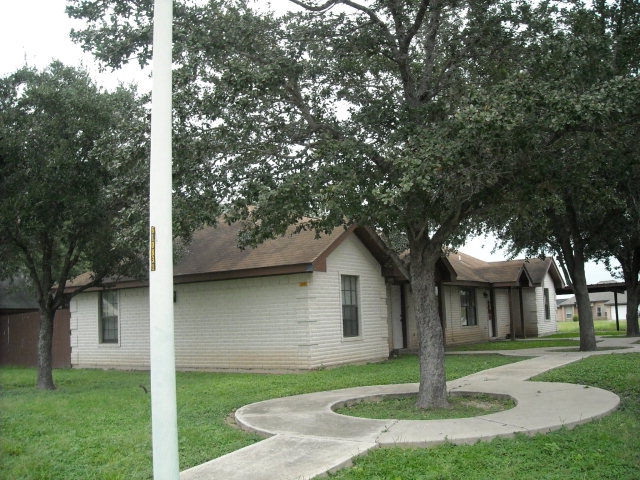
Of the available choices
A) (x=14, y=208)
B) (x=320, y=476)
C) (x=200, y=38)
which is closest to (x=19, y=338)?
(x=14, y=208)

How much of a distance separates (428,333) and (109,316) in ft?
46.5

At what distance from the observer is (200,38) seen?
9273mm

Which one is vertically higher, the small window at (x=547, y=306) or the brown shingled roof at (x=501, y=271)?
the brown shingled roof at (x=501, y=271)

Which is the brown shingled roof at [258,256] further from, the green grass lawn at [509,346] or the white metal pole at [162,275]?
the white metal pole at [162,275]

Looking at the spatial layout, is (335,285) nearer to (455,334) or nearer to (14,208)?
(14,208)

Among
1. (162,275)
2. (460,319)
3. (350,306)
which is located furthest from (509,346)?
(162,275)

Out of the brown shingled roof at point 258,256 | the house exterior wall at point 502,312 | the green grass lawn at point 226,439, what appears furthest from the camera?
the house exterior wall at point 502,312

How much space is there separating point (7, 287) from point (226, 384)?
20.9 metres

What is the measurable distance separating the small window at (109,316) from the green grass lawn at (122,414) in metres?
2.33

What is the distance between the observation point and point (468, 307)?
27641 millimetres

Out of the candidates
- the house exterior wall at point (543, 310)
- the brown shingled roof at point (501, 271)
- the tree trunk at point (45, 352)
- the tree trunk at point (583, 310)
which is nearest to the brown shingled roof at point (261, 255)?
the tree trunk at point (45, 352)

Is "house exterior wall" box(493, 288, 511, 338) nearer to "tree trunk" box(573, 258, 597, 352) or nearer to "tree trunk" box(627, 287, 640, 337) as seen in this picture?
"tree trunk" box(627, 287, 640, 337)

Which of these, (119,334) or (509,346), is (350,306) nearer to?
(119,334)

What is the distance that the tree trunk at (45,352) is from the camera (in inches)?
581
